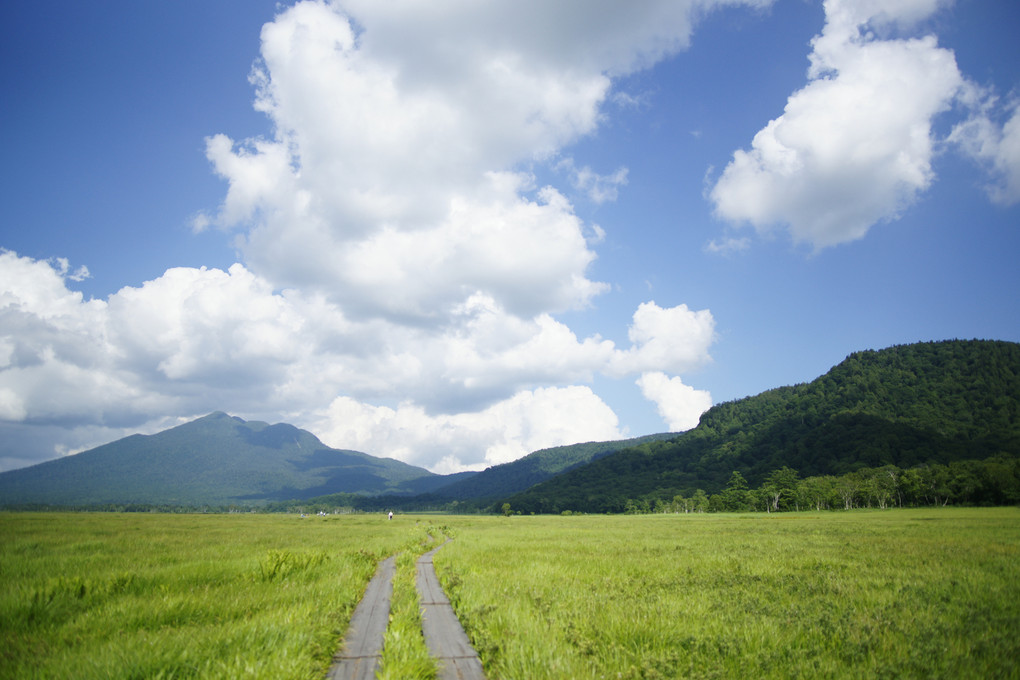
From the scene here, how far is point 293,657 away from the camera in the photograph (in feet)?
25.7

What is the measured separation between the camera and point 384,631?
1031 centimetres

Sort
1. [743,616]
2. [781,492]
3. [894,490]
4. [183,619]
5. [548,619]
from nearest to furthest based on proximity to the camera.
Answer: [183,619]
[548,619]
[743,616]
[894,490]
[781,492]

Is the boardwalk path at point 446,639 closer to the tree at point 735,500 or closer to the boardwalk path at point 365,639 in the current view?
the boardwalk path at point 365,639

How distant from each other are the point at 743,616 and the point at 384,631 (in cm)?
902

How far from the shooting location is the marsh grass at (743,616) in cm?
853

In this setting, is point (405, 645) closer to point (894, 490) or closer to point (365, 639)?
point (365, 639)

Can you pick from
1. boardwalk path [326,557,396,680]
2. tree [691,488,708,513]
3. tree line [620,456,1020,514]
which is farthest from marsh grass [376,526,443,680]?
tree [691,488,708,513]

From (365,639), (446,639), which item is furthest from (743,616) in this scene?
(365,639)

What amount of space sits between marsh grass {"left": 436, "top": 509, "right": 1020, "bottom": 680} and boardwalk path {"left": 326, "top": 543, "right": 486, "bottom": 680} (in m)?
0.36

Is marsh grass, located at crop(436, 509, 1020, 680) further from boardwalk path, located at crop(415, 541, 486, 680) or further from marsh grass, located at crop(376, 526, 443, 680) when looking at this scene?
marsh grass, located at crop(376, 526, 443, 680)

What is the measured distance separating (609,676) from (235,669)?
605 centimetres

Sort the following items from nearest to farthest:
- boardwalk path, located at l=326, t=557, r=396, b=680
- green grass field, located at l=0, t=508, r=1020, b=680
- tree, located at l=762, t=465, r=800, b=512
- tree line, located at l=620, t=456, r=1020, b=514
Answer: boardwalk path, located at l=326, t=557, r=396, b=680 < green grass field, located at l=0, t=508, r=1020, b=680 < tree line, located at l=620, t=456, r=1020, b=514 < tree, located at l=762, t=465, r=800, b=512

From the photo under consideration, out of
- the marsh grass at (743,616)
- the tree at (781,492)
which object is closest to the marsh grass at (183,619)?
the marsh grass at (743,616)

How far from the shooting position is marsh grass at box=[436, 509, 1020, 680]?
336 inches
